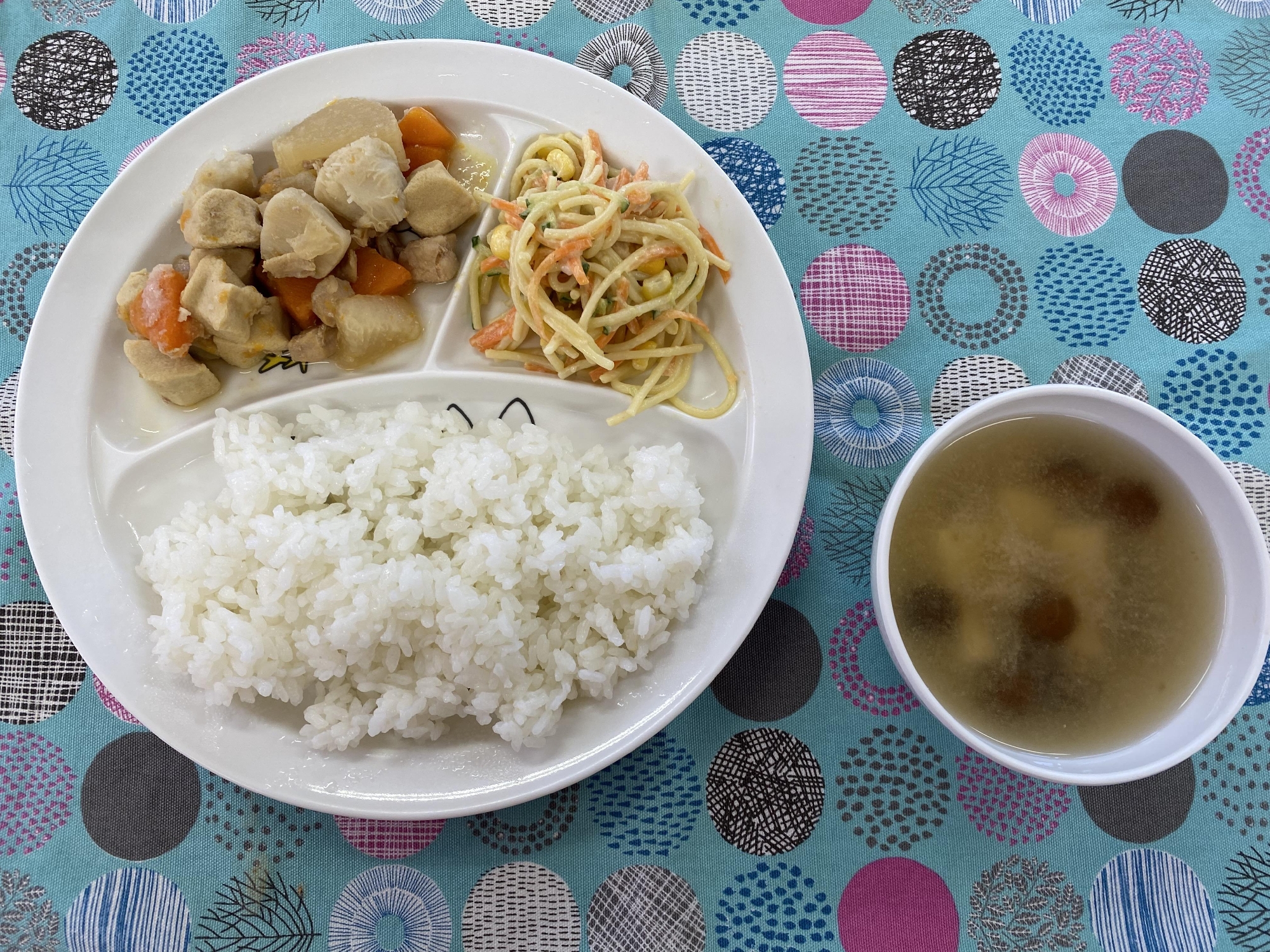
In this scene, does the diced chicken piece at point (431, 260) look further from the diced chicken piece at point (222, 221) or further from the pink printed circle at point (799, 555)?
the pink printed circle at point (799, 555)

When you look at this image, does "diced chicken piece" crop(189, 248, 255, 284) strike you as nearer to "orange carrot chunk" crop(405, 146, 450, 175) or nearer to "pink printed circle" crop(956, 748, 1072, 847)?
"orange carrot chunk" crop(405, 146, 450, 175)

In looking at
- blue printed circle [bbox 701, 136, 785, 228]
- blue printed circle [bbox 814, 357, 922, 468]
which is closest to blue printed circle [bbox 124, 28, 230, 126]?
blue printed circle [bbox 701, 136, 785, 228]

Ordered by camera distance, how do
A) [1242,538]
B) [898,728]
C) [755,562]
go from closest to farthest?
[1242,538] < [755,562] < [898,728]

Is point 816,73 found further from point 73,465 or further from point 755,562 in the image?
point 73,465

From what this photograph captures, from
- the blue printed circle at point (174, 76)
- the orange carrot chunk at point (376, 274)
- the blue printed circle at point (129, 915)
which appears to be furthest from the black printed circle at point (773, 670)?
the blue printed circle at point (174, 76)

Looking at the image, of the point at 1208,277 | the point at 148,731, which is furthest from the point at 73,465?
the point at 1208,277

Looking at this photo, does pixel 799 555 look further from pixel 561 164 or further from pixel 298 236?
pixel 298 236

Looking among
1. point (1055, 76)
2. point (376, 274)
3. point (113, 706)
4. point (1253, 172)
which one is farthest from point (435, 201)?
point (1253, 172)
